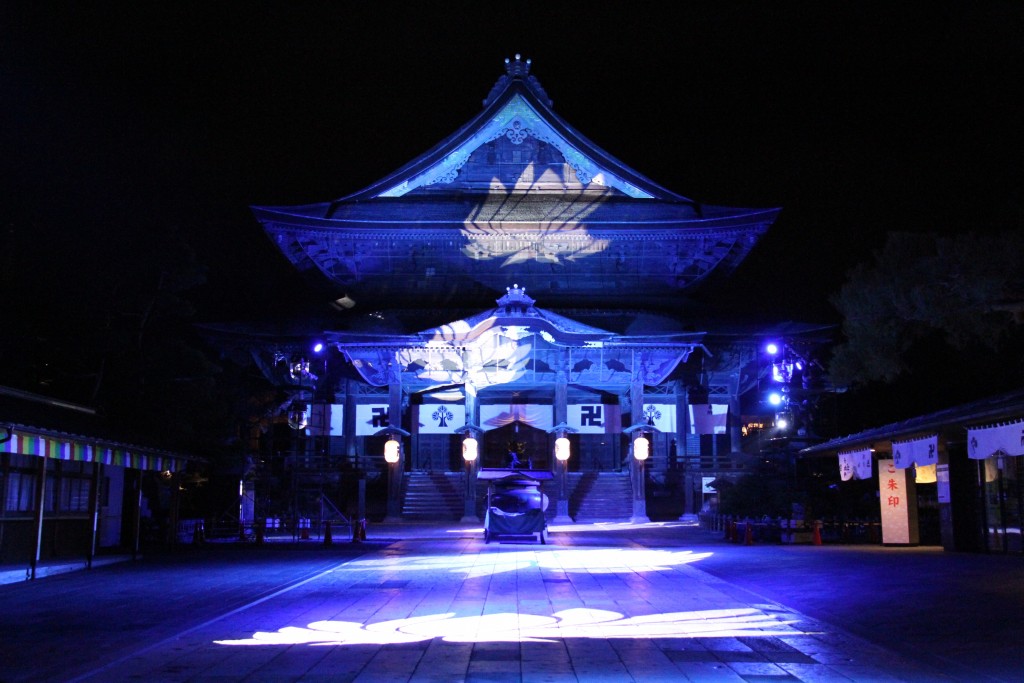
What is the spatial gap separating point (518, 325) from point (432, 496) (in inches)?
309

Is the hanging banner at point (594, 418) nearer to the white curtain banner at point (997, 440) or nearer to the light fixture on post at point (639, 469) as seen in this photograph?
the light fixture on post at point (639, 469)

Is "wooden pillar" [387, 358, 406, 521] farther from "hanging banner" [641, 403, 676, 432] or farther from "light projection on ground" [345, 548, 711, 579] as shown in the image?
"light projection on ground" [345, 548, 711, 579]

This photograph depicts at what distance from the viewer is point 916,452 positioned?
2183 cm

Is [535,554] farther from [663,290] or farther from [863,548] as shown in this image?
[663,290]

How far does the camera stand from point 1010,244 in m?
16.9

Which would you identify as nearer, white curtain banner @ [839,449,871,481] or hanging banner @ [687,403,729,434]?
white curtain banner @ [839,449,871,481]

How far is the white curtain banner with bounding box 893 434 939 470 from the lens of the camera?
68.7 feet

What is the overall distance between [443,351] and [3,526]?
2345cm

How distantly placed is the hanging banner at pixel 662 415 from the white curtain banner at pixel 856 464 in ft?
46.7

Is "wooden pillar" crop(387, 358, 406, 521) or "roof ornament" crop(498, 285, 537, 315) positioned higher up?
"roof ornament" crop(498, 285, 537, 315)

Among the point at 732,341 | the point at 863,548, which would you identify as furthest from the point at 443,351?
the point at 863,548

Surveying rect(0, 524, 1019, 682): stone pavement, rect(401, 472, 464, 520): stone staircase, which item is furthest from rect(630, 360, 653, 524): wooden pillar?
rect(0, 524, 1019, 682): stone pavement

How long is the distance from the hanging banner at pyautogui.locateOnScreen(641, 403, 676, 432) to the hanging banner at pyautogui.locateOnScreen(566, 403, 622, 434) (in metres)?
1.41

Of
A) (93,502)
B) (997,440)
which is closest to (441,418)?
(93,502)
